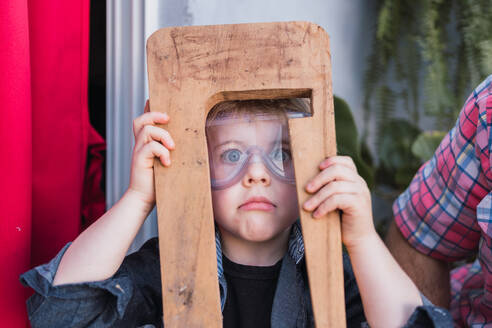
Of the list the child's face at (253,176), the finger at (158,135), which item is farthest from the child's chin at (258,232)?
the finger at (158,135)

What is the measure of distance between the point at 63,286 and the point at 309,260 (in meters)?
0.42

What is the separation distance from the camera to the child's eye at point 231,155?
906 mm

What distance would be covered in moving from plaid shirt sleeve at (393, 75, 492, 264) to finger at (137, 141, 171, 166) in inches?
25.2

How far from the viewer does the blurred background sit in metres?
0.87

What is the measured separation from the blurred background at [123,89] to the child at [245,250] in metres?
0.17

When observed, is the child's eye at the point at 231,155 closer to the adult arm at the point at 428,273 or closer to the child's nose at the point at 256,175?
the child's nose at the point at 256,175

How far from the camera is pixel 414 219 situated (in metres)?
1.15

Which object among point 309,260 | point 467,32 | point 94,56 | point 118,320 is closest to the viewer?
point 309,260

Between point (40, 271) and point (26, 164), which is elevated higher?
point (26, 164)

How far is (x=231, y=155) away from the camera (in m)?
0.91

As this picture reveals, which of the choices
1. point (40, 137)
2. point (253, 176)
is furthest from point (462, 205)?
point (40, 137)

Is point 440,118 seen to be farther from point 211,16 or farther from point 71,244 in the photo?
point 71,244

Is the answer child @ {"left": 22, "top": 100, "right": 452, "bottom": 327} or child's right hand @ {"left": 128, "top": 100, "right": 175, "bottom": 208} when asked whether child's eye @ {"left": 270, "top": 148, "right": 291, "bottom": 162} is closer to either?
child @ {"left": 22, "top": 100, "right": 452, "bottom": 327}

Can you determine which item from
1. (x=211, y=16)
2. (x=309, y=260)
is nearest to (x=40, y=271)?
(x=309, y=260)
